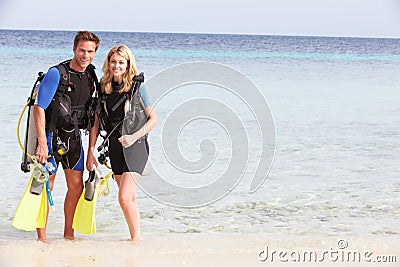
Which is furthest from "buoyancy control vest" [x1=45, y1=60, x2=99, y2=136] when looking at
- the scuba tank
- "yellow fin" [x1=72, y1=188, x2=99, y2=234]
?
"yellow fin" [x1=72, y1=188, x2=99, y2=234]

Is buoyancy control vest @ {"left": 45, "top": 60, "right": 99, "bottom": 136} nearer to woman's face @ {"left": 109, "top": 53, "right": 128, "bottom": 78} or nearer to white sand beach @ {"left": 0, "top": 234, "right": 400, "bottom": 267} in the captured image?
woman's face @ {"left": 109, "top": 53, "right": 128, "bottom": 78}

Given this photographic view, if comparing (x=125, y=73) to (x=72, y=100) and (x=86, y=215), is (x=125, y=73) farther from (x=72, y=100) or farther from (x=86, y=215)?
(x=86, y=215)

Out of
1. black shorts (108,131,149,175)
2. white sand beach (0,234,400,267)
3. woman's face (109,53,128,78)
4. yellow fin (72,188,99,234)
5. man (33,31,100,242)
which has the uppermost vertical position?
woman's face (109,53,128,78)

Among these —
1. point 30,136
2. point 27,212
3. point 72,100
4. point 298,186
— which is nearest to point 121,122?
point 72,100

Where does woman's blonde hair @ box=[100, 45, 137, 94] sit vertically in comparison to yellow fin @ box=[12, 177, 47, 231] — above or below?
above

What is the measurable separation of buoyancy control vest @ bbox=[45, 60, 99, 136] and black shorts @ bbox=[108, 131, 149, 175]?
20cm

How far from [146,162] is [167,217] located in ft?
3.81

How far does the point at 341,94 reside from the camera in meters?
12.8

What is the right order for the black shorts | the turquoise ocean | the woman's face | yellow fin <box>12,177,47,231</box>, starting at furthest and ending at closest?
the turquoise ocean < yellow fin <box>12,177,47,231</box> < the black shorts < the woman's face

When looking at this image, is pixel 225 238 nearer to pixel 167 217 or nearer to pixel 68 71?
pixel 167 217

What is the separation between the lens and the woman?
3.65m

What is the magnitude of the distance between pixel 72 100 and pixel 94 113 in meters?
0.16

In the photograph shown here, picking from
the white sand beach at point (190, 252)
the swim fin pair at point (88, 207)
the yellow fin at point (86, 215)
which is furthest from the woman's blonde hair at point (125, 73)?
the white sand beach at point (190, 252)

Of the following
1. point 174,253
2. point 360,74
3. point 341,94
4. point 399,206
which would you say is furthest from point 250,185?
point 360,74
